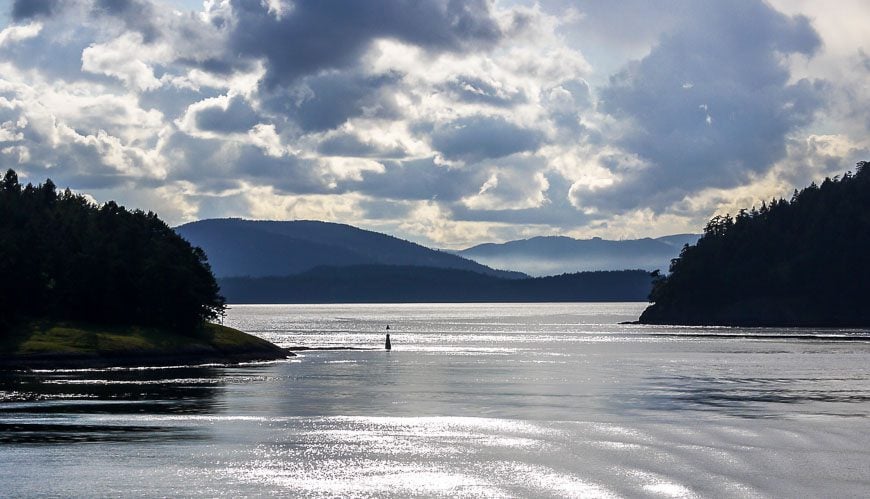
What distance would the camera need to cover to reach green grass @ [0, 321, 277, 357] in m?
128

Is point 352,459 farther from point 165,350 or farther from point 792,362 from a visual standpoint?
point 792,362

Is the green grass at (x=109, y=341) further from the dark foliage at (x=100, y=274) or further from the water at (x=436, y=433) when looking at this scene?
the water at (x=436, y=433)

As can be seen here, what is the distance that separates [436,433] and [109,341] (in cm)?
7649

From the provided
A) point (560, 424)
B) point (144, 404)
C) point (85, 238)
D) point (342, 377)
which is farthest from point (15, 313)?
point (560, 424)

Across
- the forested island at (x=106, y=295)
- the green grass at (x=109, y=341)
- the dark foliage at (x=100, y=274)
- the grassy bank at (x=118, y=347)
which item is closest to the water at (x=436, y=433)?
the grassy bank at (x=118, y=347)

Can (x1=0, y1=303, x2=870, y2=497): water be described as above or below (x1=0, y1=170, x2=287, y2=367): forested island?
below

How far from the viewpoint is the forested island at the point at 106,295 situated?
133125 millimetres

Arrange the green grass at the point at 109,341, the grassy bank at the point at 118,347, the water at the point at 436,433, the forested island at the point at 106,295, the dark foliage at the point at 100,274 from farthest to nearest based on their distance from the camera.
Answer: the dark foliage at the point at 100,274, the forested island at the point at 106,295, the green grass at the point at 109,341, the grassy bank at the point at 118,347, the water at the point at 436,433

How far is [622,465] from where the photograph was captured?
183 ft

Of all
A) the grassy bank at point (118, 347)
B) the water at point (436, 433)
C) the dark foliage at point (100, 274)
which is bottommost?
the water at point (436, 433)

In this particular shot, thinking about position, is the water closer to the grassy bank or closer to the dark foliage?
the grassy bank

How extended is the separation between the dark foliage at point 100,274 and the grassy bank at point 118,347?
394 centimetres

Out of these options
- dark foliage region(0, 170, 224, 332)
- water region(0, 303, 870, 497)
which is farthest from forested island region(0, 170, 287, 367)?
water region(0, 303, 870, 497)

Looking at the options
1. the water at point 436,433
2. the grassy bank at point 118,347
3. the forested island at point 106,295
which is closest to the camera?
the water at point 436,433
